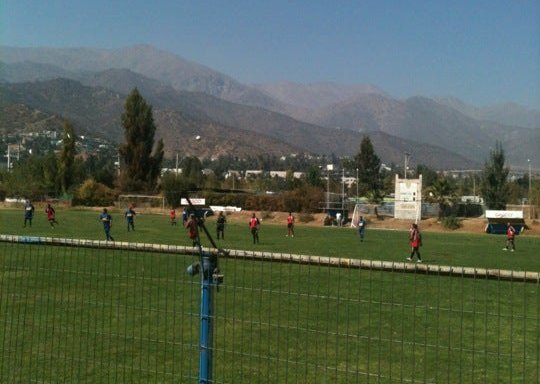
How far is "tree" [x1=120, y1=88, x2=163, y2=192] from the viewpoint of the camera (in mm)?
94438

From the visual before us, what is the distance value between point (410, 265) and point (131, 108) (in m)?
95.0

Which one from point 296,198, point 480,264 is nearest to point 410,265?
point 480,264

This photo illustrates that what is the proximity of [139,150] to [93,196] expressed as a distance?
1258 centimetres

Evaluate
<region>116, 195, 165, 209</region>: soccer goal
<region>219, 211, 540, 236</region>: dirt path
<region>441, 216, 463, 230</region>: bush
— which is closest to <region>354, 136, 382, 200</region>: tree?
<region>116, 195, 165, 209</region>: soccer goal

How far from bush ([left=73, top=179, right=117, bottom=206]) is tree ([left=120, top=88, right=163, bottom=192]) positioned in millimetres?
6232

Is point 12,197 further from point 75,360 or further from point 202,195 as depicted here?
point 75,360

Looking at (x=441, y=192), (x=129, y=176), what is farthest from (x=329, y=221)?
(x=129, y=176)

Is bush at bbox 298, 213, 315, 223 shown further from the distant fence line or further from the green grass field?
the distant fence line

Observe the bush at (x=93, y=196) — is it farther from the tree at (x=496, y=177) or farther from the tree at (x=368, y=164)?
the tree at (x=368, y=164)

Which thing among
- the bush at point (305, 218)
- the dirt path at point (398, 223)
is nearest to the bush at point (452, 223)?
the dirt path at point (398, 223)

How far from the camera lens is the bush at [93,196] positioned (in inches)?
3312

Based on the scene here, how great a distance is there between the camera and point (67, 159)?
91.8m

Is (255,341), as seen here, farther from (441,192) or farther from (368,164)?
(368,164)

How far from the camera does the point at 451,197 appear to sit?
275 ft
